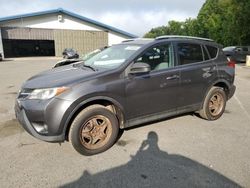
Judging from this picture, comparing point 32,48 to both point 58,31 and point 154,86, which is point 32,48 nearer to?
point 58,31

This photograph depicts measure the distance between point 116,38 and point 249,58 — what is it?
20.2m

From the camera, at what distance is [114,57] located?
4387 millimetres

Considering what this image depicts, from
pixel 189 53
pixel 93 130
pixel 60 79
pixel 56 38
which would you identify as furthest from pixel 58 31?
pixel 93 130

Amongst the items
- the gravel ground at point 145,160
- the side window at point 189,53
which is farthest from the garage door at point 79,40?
the side window at point 189,53

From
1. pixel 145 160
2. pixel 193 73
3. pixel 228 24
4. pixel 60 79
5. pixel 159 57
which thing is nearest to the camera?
pixel 145 160

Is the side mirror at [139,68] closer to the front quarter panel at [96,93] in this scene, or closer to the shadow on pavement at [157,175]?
the front quarter panel at [96,93]

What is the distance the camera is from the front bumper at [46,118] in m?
3.30

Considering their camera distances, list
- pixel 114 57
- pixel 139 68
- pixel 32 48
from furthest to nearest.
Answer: pixel 32 48 → pixel 114 57 → pixel 139 68

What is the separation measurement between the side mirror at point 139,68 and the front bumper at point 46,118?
1.16 m

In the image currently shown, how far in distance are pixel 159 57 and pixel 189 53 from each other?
2.48 ft

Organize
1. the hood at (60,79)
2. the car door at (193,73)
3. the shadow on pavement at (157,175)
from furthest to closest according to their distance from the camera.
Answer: the car door at (193,73)
the hood at (60,79)
the shadow on pavement at (157,175)

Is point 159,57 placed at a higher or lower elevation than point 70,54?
higher

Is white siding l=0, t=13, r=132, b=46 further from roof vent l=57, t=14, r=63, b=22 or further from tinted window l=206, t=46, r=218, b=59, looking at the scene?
tinted window l=206, t=46, r=218, b=59

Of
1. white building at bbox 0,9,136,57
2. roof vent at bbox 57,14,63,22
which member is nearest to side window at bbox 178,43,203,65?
white building at bbox 0,9,136,57
